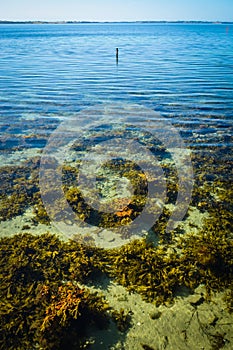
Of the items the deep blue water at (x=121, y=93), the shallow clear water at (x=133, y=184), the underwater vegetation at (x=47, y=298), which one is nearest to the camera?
the underwater vegetation at (x=47, y=298)

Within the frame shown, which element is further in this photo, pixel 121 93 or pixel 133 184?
pixel 121 93

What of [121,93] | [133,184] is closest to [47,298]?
[133,184]

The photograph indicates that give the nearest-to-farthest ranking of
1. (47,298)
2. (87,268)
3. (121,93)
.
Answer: (47,298) < (87,268) < (121,93)

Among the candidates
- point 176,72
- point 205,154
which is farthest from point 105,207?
point 176,72

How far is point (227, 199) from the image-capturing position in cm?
791

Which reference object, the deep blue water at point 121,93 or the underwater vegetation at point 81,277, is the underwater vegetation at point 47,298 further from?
the deep blue water at point 121,93

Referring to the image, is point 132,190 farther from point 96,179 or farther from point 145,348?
point 145,348

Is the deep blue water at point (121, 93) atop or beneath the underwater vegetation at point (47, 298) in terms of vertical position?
atop

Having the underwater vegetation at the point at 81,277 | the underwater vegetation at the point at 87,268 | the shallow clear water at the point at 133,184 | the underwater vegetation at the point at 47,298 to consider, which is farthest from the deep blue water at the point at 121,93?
the underwater vegetation at the point at 47,298

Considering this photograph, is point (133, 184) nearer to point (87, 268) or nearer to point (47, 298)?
point (87, 268)

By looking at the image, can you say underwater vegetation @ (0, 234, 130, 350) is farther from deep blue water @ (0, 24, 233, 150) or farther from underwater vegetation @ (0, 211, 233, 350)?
deep blue water @ (0, 24, 233, 150)

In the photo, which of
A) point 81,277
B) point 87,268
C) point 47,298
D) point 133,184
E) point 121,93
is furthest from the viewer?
point 121,93

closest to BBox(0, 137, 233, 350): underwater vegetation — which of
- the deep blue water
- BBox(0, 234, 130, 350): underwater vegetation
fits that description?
BBox(0, 234, 130, 350): underwater vegetation

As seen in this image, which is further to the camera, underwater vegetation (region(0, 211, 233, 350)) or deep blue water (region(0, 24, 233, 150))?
deep blue water (region(0, 24, 233, 150))
